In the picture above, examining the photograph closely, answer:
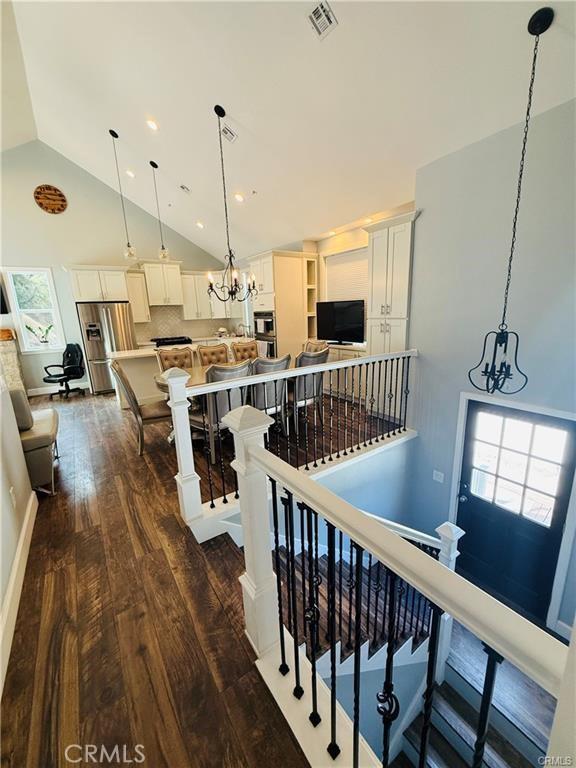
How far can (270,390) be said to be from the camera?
348cm

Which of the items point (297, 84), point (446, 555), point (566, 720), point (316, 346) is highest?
point (297, 84)

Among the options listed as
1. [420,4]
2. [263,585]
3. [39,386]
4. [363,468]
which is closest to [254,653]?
[263,585]

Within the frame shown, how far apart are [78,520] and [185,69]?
4.23 meters

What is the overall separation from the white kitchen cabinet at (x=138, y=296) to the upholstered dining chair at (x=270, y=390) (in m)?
4.73

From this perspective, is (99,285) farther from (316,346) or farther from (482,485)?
(482,485)

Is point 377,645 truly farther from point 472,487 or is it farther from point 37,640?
point 37,640

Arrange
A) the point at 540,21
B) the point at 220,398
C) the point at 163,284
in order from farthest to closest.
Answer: the point at 163,284
the point at 220,398
the point at 540,21

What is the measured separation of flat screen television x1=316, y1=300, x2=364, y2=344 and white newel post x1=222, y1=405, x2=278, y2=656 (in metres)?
4.08

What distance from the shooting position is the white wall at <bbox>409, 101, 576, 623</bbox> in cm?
252

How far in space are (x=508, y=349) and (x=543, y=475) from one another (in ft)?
3.94

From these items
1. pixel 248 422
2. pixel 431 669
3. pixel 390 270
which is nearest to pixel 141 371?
pixel 390 270

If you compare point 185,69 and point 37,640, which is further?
point 185,69

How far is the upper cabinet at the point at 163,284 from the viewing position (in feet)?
22.8

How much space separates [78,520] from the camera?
247cm
